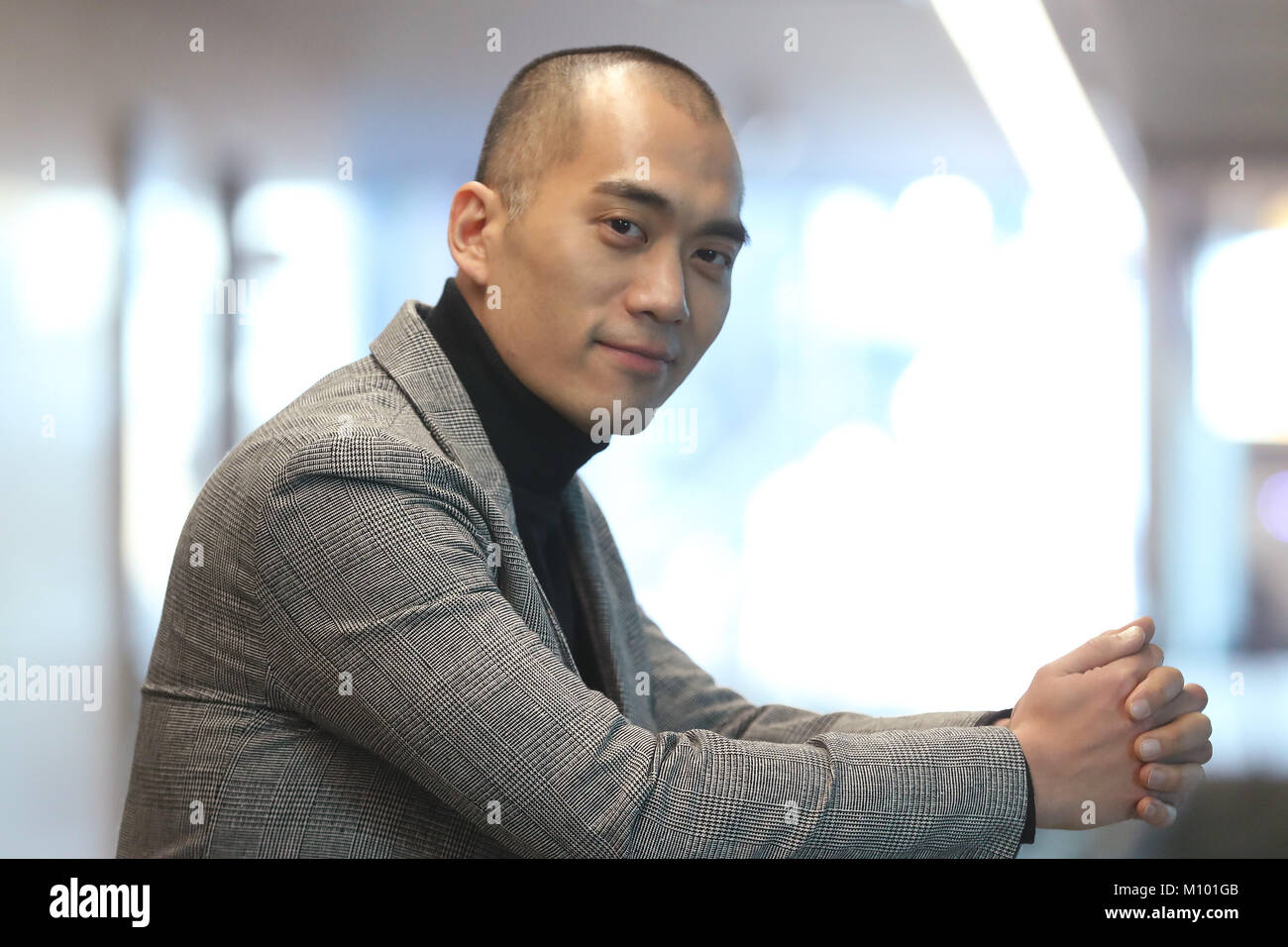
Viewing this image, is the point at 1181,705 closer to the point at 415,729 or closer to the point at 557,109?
the point at 415,729

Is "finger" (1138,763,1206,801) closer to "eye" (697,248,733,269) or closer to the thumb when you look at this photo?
the thumb

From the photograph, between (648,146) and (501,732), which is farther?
(648,146)

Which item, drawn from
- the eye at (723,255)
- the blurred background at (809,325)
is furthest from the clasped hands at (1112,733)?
the blurred background at (809,325)

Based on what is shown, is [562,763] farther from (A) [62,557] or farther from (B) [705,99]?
(A) [62,557]

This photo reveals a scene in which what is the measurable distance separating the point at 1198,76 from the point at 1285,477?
1.45 meters

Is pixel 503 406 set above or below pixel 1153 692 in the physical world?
above

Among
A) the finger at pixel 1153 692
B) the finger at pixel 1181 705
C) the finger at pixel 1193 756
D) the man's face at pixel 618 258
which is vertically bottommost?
the finger at pixel 1193 756

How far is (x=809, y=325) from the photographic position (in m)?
3.53

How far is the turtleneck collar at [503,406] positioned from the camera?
127cm

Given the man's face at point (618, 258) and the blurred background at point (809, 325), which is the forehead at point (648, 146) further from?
the blurred background at point (809, 325)

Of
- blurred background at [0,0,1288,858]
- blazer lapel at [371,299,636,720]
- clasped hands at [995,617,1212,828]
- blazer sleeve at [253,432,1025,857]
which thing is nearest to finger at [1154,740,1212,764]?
clasped hands at [995,617,1212,828]

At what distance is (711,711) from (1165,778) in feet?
2.11

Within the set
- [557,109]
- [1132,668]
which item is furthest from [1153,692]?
[557,109]

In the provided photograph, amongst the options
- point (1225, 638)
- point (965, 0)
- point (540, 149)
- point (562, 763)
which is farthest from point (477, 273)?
point (1225, 638)
